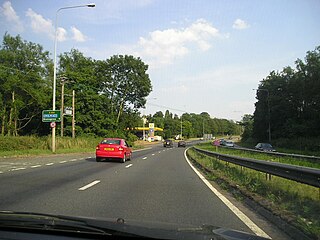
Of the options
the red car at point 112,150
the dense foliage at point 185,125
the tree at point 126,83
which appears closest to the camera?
the red car at point 112,150

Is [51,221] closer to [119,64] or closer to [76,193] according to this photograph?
[76,193]

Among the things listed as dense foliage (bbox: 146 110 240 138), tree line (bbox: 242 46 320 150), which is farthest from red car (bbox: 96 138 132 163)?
dense foliage (bbox: 146 110 240 138)

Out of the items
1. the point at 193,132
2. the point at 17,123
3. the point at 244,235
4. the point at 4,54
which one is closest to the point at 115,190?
the point at 244,235

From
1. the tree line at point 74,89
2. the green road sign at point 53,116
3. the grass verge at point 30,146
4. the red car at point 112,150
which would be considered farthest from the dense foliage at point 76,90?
the red car at point 112,150

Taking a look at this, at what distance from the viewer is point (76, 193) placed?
9.34m

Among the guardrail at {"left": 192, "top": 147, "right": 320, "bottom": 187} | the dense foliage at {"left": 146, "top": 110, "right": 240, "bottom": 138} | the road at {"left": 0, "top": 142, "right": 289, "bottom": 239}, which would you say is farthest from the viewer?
the dense foliage at {"left": 146, "top": 110, "right": 240, "bottom": 138}

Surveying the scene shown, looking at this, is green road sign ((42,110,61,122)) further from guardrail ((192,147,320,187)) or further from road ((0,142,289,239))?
guardrail ((192,147,320,187))

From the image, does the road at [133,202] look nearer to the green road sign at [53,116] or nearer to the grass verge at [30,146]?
the grass verge at [30,146]

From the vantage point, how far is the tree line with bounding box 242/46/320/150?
55250 millimetres

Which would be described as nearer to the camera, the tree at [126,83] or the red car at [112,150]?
the red car at [112,150]

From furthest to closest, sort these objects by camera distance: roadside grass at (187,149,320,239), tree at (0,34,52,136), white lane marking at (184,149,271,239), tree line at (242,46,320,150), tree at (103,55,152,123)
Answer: tree at (103,55,152,123) → tree line at (242,46,320,150) → tree at (0,34,52,136) → roadside grass at (187,149,320,239) → white lane marking at (184,149,271,239)

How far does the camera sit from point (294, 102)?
6216cm

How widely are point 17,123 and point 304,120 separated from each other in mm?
47612

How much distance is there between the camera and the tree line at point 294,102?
55.2 m
